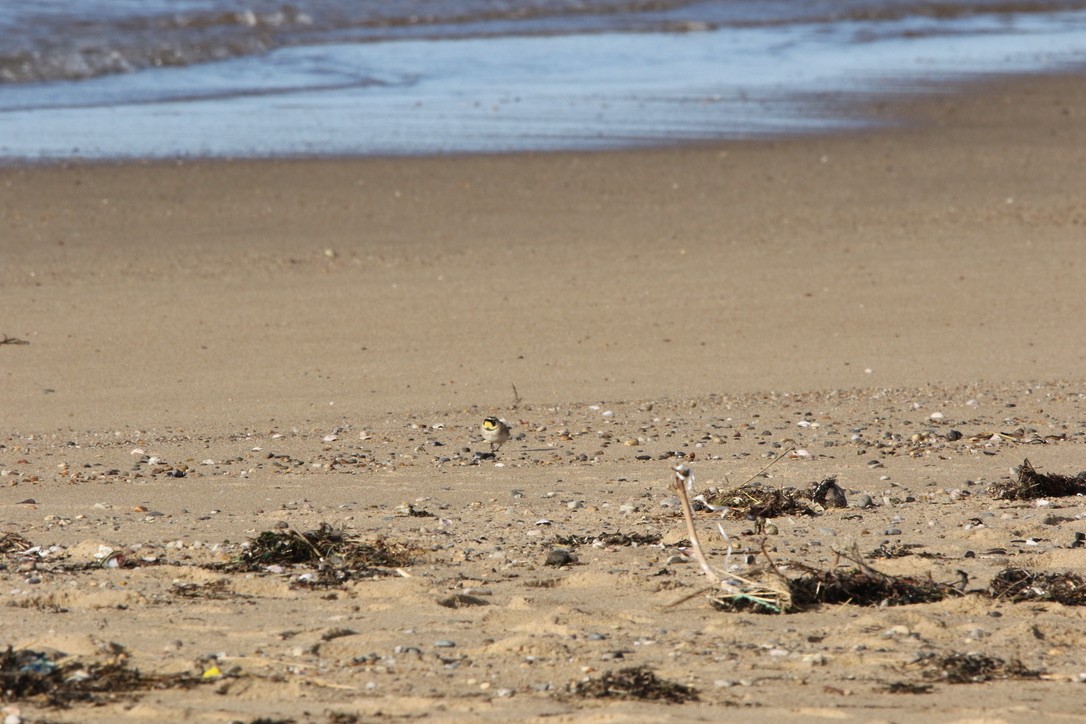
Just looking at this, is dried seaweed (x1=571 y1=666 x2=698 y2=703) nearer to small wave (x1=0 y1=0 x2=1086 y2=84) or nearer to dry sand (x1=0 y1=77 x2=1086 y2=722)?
dry sand (x1=0 y1=77 x2=1086 y2=722)

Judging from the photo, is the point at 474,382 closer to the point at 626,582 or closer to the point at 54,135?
the point at 626,582

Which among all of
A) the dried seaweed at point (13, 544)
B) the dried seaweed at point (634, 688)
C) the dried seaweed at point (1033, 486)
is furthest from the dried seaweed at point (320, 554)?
the dried seaweed at point (1033, 486)

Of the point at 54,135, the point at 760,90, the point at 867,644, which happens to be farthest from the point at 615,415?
the point at 760,90

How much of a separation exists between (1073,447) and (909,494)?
115cm

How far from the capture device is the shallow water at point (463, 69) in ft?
48.9

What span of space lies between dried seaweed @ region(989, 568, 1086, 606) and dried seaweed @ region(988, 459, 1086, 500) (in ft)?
3.41

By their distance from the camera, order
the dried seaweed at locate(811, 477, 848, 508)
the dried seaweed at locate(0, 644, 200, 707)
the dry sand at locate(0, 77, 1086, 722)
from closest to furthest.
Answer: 1. the dried seaweed at locate(0, 644, 200, 707)
2. the dry sand at locate(0, 77, 1086, 722)
3. the dried seaweed at locate(811, 477, 848, 508)

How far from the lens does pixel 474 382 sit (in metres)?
7.78

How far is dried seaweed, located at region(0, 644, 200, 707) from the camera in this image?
12.0ft

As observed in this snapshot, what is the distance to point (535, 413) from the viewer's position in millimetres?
7230

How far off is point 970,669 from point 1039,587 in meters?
0.73

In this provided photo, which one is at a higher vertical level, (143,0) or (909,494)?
(143,0)

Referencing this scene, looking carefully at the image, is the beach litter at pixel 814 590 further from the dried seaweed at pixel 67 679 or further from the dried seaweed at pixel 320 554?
the dried seaweed at pixel 67 679

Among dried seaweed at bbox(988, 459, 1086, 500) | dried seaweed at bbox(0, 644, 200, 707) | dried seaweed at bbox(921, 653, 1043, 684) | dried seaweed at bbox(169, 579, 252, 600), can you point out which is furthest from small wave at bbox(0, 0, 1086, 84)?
dried seaweed at bbox(921, 653, 1043, 684)
